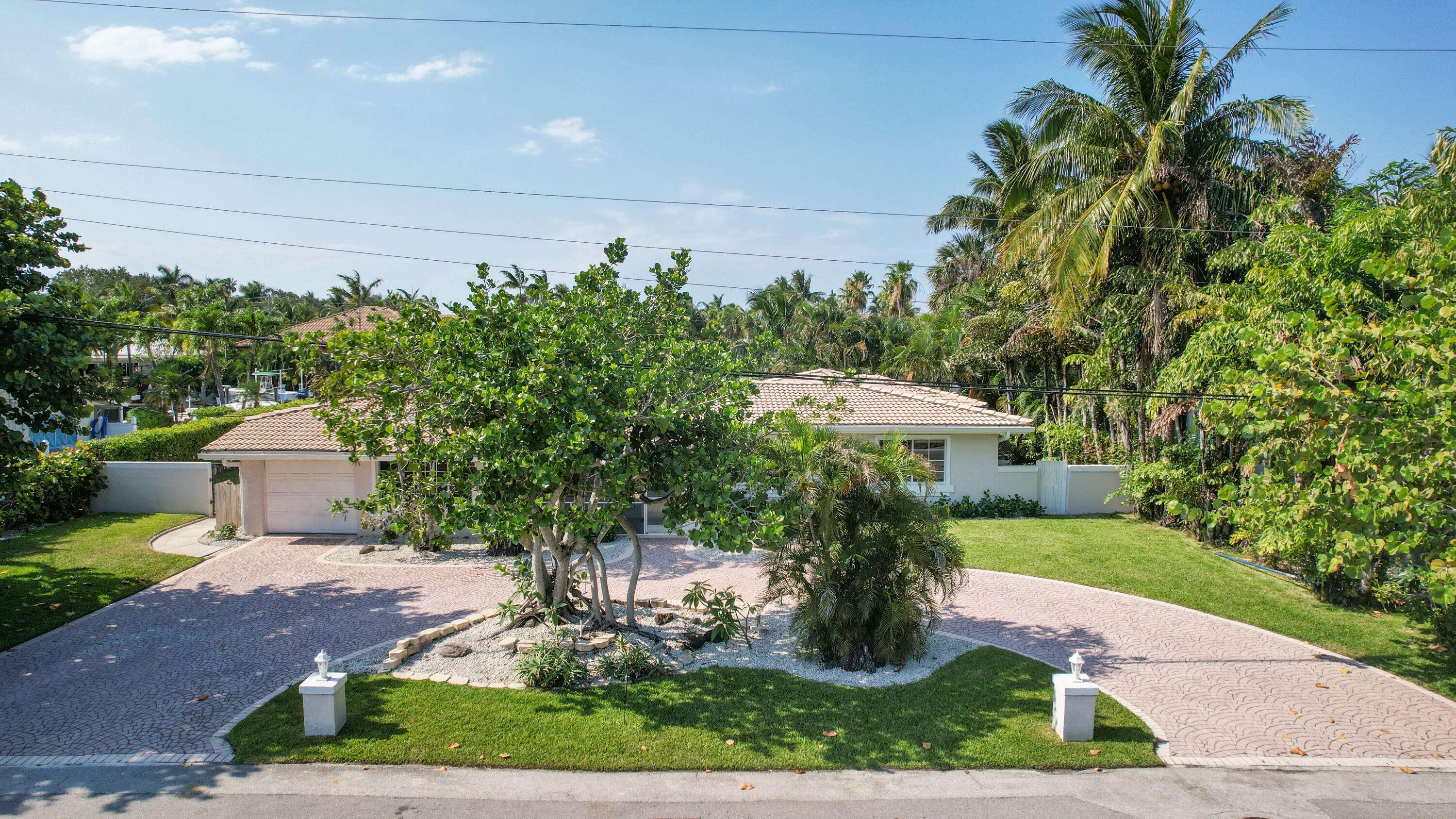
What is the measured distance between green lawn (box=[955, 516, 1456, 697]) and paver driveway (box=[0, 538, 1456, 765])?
1.71ft

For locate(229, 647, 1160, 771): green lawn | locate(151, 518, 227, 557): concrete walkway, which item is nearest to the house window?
locate(229, 647, 1160, 771): green lawn

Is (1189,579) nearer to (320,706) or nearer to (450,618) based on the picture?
(450,618)

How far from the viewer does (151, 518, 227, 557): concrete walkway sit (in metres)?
15.8

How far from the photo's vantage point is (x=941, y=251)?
134ft

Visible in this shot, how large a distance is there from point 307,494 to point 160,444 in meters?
8.02

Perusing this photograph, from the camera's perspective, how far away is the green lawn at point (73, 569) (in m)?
11.3

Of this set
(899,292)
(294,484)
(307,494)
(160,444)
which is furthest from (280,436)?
(899,292)

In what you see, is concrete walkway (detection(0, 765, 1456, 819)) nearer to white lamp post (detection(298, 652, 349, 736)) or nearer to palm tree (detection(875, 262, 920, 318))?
white lamp post (detection(298, 652, 349, 736))

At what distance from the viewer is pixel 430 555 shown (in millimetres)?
15875

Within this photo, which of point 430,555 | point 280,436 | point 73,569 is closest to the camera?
point 73,569

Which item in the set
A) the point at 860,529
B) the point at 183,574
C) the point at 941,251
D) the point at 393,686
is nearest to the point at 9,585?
the point at 183,574

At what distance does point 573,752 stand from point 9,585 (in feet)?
38.9

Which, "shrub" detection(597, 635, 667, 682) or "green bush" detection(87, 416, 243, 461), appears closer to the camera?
"shrub" detection(597, 635, 667, 682)

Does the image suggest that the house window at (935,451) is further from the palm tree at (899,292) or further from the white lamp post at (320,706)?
the palm tree at (899,292)
